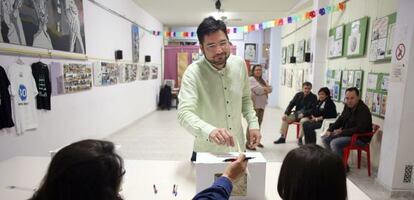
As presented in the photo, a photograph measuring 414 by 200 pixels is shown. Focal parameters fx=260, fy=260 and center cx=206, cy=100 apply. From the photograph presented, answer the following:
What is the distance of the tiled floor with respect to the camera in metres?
3.10

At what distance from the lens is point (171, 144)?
181 inches

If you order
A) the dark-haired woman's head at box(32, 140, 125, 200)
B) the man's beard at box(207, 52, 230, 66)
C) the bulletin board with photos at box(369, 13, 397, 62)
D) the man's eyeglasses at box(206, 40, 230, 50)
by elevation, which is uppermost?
the bulletin board with photos at box(369, 13, 397, 62)

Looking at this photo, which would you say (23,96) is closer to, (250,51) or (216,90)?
(216,90)

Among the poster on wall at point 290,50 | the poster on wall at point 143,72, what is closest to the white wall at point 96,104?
the poster on wall at point 143,72

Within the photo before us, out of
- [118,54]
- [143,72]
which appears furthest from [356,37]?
[143,72]

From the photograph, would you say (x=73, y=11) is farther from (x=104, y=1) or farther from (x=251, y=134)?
(x=251, y=134)

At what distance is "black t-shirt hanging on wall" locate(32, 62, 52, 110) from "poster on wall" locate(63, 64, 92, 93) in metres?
0.42

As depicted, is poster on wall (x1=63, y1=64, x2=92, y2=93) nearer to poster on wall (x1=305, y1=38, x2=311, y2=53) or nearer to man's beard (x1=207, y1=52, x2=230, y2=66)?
man's beard (x1=207, y1=52, x2=230, y2=66)

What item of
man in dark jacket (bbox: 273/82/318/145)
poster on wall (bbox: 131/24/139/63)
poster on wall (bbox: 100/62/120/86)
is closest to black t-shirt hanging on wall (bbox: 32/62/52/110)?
poster on wall (bbox: 100/62/120/86)

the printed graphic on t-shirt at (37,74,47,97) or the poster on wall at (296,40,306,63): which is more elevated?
the poster on wall at (296,40,306,63)

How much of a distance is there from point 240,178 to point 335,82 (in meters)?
4.18

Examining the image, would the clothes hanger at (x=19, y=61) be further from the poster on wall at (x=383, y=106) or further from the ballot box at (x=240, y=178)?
the poster on wall at (x=383, y=106)

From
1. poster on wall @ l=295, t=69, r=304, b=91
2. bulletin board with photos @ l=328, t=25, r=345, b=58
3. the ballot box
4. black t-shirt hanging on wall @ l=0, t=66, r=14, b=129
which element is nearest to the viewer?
the ballot box

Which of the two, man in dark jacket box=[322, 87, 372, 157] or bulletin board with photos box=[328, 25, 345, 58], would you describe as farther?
bulletin board with photos box=[328, 25, 345, 58]
